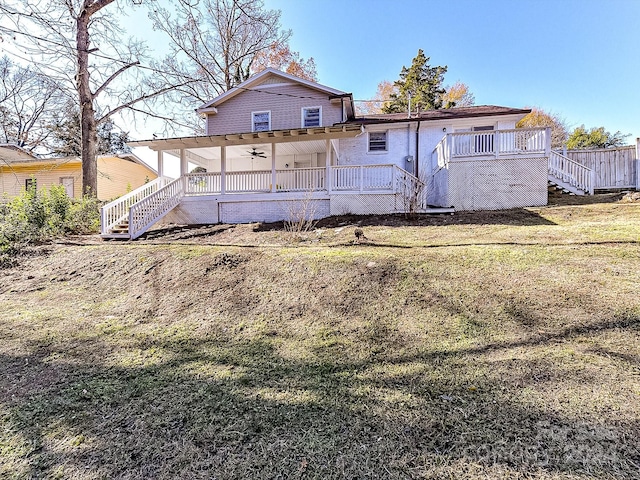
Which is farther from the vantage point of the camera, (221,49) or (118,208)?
(221,49)

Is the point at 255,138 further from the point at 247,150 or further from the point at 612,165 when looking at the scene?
the point at 612,165

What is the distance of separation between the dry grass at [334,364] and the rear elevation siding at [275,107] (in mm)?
10224

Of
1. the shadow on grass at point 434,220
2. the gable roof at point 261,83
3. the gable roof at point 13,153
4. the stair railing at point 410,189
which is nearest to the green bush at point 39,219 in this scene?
the shadow on grass at point 434,220

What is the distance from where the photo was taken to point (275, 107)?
1452cm

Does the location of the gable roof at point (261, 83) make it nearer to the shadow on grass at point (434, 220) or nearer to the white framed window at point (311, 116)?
the white framed window at point (311, 116)

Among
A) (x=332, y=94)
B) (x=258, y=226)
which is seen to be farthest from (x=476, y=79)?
(x=258, y=226)

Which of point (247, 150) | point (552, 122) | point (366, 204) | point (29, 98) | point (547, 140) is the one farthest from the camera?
point (552, 122)

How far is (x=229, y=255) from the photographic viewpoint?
5.74m

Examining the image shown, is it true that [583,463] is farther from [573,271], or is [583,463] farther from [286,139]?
[286,139]

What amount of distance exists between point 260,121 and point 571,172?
12894mm

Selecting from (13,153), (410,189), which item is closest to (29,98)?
(13,153)

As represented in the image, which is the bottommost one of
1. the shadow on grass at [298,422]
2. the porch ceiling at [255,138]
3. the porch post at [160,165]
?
the shadow on grass at [298,422]

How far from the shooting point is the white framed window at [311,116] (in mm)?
14234

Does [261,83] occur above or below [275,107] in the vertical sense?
above
